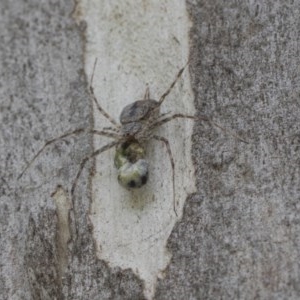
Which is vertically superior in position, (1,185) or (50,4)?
(50,4)

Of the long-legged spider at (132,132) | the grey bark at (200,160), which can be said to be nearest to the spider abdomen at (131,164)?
the long-legged spider at (132,132)

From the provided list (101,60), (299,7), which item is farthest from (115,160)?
(299,7)

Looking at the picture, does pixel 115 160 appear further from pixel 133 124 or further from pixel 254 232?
pixel 254 232

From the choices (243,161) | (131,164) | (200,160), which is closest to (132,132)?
(131,164)

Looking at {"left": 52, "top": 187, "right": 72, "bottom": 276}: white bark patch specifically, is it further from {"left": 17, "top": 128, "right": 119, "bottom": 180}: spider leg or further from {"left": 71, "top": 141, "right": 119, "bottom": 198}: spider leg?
{"left": 17, "top": 128, "right": 119, "bottom": 180}: spider leg

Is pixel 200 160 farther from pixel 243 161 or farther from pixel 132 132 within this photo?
pixel 132 132

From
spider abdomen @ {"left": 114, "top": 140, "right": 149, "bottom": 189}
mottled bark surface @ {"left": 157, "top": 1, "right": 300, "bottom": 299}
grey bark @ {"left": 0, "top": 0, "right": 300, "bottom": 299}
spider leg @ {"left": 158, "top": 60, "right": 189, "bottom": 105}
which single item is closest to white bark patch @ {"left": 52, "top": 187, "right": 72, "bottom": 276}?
grey bark @ {"left": 0, "top": 0, "right": 300, "bottom": 299}

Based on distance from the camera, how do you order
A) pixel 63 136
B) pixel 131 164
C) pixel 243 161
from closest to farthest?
1. pixel 243 161
2. pixel 131 164
3. pixel 63 136
